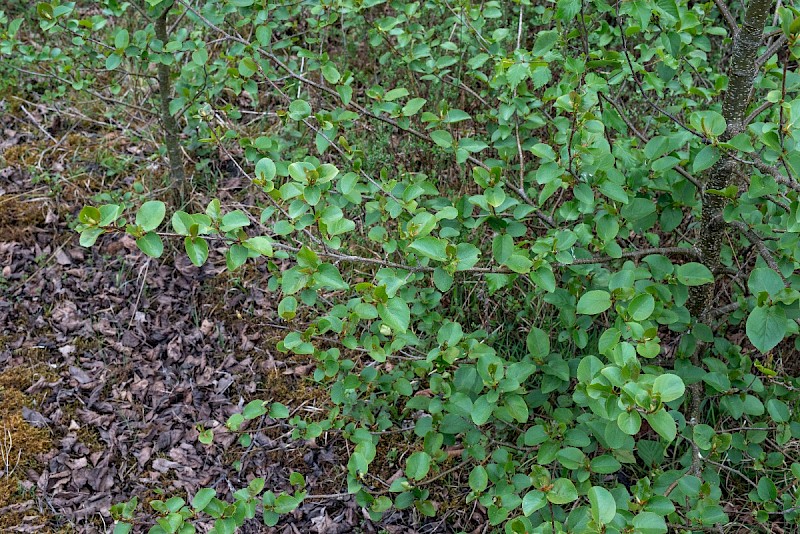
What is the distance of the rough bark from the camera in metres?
2.07

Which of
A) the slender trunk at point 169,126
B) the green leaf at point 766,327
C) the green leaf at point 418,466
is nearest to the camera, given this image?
the green leaf at point 766,327

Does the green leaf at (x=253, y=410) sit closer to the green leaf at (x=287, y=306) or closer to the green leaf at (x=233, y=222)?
the green leaf at (x=287, y=306)

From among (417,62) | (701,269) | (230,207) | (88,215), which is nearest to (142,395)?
(230,207)

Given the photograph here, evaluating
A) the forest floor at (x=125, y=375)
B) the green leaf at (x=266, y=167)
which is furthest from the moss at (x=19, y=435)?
the green leaf at (x=266, y=167)

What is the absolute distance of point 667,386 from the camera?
168cm

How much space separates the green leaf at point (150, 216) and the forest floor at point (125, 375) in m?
1.21

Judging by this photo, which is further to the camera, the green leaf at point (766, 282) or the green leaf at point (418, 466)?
the green leaf at point (418, 466)

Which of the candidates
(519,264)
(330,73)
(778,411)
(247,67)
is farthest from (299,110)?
(778,411)

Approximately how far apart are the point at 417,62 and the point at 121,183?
1.90m

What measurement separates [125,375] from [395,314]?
1807mm

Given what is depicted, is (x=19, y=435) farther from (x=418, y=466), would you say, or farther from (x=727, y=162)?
(x=727, y=162)

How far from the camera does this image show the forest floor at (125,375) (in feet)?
9.34

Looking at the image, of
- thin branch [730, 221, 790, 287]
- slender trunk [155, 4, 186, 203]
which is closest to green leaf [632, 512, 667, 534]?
thin branch [730, 221, 790, 287]

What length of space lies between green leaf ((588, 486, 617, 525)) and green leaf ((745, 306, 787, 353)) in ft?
1.83
